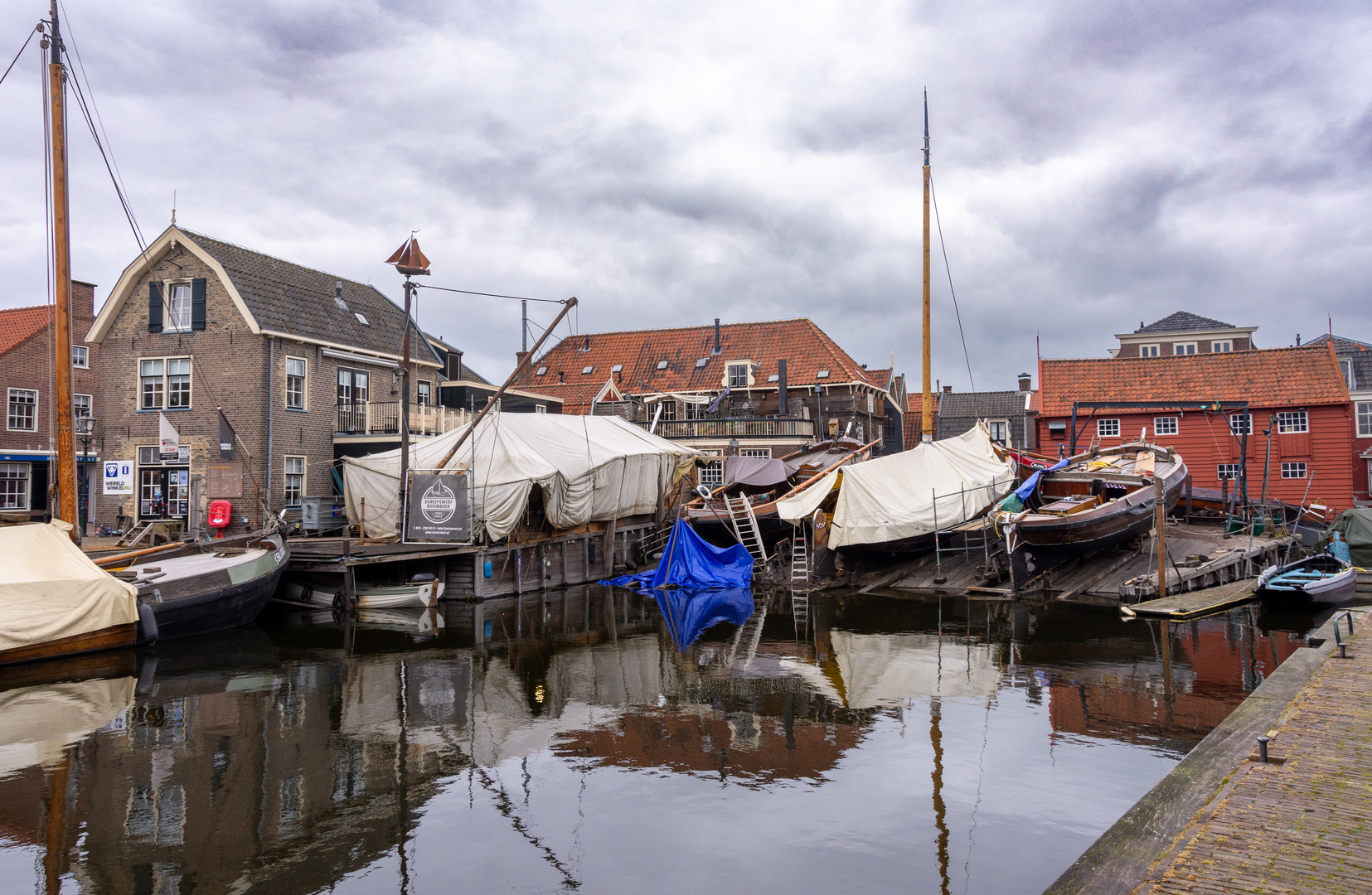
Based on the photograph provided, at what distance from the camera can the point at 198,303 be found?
27797 millimetres

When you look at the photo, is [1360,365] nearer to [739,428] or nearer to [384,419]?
[739,428]

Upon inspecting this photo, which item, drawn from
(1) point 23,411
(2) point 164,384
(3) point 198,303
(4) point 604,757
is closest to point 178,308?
(3) point 198,303

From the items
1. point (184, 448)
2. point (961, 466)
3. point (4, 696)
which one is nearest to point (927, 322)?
point (961, 466)

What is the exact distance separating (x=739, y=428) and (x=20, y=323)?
101 ft

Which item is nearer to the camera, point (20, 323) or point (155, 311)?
point (155, 311)

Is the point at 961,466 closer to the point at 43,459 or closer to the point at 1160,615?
the point at 1160,615

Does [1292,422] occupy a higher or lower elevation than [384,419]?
lower

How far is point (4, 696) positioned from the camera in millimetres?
13430

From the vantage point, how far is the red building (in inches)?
1396

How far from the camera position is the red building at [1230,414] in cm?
3547

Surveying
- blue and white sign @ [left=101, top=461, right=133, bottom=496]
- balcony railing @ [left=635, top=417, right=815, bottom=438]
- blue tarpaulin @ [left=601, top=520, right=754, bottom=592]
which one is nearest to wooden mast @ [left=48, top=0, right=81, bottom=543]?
blue and white sign @ [left=101, top=461, right=133, bottom=496]

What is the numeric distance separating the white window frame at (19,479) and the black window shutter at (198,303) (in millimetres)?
13695

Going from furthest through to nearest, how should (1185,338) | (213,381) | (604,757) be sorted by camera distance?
(1185,338) < (213,381) < (604,757)

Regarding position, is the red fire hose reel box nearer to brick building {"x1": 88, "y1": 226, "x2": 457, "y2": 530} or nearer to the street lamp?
brick building {"x1": 88, "y1": 226, "x2": 457, "y2": 530}
